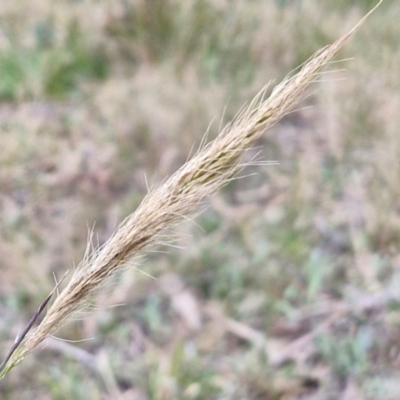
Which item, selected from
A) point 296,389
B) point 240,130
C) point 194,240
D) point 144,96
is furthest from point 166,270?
point 240,130

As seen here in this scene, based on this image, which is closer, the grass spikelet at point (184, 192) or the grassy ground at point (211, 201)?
the grass spikelet at point (184, 192)

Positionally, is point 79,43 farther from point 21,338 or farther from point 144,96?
point 21,338

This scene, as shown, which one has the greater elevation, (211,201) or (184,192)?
(184,192)

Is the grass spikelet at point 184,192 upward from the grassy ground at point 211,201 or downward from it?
upward

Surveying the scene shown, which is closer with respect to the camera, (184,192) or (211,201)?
(184,192)
